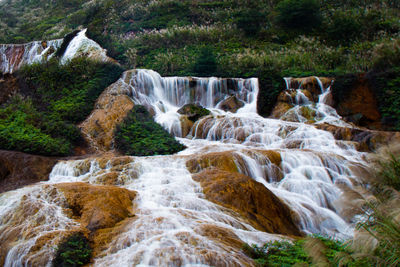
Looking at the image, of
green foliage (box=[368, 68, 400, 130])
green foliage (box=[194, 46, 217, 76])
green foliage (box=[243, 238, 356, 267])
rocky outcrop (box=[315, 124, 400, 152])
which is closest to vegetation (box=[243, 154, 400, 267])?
green foliage (box=[243, 238, 356, 267])

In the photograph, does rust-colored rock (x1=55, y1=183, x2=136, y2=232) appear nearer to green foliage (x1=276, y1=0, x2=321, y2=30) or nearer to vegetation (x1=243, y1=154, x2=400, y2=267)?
vegetation (x1=243, y1=154, x2=400, y2=267)

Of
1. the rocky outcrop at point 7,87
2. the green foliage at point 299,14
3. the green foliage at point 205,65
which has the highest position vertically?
the green foliage at point 299,14

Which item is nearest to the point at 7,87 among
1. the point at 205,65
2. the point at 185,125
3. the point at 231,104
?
the point at 185,125

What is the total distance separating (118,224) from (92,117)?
9916 mm

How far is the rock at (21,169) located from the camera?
872 cm

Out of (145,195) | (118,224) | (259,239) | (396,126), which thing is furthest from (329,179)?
(396,126)

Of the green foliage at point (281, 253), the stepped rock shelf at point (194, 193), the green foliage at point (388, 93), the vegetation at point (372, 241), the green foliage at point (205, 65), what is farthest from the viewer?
the green foliage at point (205, 65)

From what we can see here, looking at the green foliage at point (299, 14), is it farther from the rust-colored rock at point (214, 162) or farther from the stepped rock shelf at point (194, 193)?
the rust-colored rock at point (214, 162)

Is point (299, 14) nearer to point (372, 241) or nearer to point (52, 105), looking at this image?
point (52, 105)

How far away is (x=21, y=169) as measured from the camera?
9.14 metres

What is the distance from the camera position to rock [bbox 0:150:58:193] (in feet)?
28.6

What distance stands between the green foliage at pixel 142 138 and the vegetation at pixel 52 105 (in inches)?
75.6

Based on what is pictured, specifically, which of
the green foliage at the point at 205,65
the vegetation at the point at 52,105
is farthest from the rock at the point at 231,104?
the vegetation at the point at 52,105

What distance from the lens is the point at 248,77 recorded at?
1764cm
